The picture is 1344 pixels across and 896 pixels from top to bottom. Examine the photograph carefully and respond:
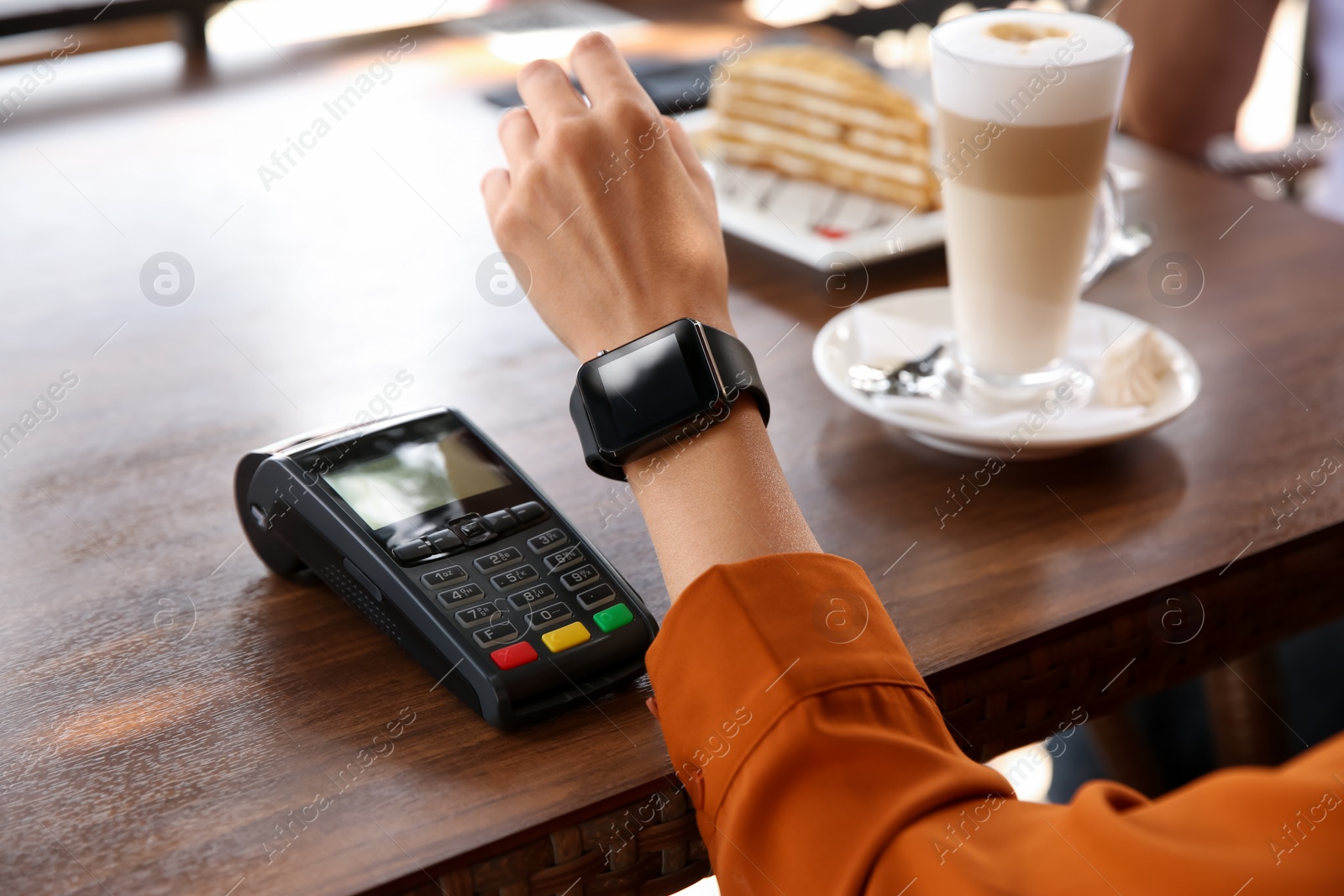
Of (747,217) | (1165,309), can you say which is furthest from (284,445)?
(1165,309)

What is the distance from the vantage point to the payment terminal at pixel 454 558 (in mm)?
491

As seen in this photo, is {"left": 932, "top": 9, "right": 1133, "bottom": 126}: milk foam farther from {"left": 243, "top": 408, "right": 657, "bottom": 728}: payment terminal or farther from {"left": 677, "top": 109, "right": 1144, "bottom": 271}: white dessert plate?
{"left": 243, "top": 408, "right": 657, "bottom": 728}: payment terminal

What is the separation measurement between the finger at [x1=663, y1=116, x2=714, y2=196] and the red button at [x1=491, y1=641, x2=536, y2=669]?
285mm

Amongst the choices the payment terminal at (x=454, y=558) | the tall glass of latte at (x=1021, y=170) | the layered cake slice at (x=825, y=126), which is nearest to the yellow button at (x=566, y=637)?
the payment terminal at (x=454, y=558)

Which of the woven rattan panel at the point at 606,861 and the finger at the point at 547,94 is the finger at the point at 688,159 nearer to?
the finger at the point at 547,94

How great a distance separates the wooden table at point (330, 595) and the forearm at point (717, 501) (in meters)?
0.06

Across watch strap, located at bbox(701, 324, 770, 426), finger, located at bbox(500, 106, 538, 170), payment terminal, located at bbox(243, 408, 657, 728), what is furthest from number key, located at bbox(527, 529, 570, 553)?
finger, located at bbox(500, 106, 538, 170)

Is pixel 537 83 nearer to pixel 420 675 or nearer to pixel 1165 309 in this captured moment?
pixel 420 675

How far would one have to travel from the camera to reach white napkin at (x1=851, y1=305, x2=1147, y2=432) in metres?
0.71

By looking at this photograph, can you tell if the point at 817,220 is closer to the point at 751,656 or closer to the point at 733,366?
the point at 733,366

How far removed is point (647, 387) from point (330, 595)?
20 centimetres

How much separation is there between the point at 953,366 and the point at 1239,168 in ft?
2.53

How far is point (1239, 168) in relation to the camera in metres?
1.35

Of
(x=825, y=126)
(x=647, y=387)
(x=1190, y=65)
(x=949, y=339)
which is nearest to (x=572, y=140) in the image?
(x=647, y=387)
